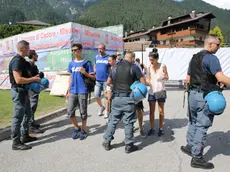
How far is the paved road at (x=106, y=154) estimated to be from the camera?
3.26 metres

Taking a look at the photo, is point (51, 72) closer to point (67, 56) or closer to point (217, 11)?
point (67, 56)

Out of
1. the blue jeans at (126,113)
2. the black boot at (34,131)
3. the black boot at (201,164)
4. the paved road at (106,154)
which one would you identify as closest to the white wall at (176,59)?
the paved road at (106,154)

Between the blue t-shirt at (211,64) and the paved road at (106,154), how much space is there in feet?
4.88

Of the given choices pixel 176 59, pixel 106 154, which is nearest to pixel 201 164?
pixel 106 154

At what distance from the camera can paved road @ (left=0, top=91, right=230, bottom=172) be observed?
3264 millimetres

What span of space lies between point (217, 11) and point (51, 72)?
207080 mm

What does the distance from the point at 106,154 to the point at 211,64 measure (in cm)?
227

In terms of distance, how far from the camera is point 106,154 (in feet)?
12.3

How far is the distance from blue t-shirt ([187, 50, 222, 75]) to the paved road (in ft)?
4.88

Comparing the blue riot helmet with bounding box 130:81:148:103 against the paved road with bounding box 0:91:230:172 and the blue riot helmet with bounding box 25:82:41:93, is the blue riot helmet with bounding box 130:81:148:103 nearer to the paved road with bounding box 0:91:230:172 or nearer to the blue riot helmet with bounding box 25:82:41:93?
the paved road with bounding box 0:91:230:172

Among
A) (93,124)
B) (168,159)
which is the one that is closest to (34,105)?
(93,124)

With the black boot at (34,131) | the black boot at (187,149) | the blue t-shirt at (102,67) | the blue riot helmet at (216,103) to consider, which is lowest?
the black boot at (34,131)

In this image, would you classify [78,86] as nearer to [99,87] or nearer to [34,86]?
[34,86]

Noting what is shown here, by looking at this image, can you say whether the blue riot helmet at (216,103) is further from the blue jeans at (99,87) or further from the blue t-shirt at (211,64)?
the blue jeans at (99,87)
